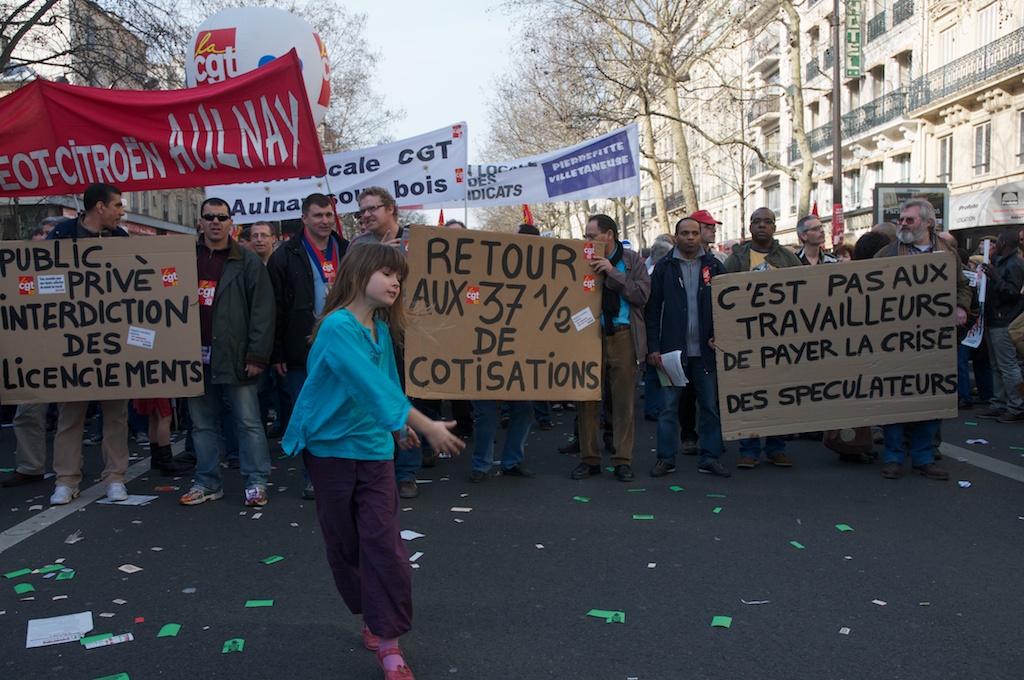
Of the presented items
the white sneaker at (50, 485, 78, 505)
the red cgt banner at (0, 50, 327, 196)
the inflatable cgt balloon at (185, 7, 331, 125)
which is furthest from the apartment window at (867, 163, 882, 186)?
the white sneaker at (50, 485, 78, 505)

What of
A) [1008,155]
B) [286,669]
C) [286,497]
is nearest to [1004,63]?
[1008,155]

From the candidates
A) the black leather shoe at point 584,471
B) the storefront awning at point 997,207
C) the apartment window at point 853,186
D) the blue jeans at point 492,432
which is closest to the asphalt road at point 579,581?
the black leather shoe at point 584,471

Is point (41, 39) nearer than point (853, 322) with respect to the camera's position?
No

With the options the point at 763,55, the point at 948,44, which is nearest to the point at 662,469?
the point at 948,44

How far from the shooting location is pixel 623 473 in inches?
261

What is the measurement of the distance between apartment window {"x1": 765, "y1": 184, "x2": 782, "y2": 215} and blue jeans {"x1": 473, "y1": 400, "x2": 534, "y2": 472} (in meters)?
44.6

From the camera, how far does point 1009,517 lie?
545 cm

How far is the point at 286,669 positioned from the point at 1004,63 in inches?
1213

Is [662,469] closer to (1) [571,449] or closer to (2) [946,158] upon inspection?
(1) [571,449]

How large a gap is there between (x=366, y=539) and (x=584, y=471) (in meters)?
3.52

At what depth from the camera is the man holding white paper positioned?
6816mm

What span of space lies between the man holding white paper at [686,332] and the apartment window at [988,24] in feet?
90.2

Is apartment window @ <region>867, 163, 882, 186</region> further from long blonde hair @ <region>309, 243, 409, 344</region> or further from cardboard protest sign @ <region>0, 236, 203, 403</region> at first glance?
long blonde hair @ <region>309, 243, 409, 344</region>

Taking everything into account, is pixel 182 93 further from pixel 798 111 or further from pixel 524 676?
pixel 798 111
